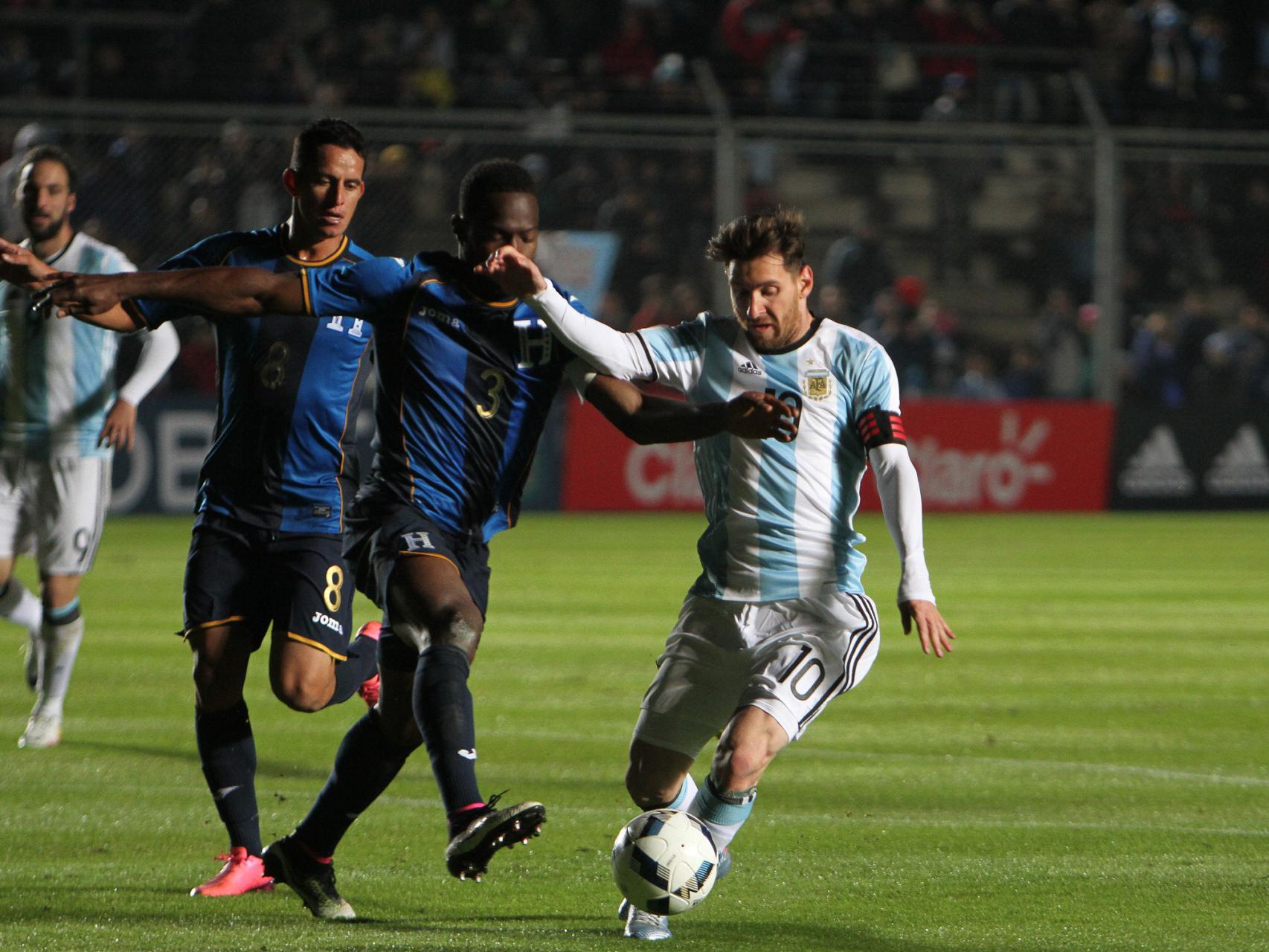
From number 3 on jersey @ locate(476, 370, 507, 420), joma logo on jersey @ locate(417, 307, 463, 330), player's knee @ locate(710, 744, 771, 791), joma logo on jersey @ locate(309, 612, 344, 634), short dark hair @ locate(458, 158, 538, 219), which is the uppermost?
short dark hair @ locate(458, 158, 538, 219)

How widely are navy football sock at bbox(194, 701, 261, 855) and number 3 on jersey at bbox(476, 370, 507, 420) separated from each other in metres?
1.19

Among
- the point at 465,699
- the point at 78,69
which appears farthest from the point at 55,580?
the point at 78,69

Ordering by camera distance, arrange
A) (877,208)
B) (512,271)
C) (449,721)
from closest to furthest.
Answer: (449,721), (512,271), (877,208)

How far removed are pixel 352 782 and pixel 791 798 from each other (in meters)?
2.37

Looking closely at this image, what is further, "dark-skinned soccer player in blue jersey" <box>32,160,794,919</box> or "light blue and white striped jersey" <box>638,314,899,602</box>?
"light blue and white striped jersey" <box>638,314,899,602</box>

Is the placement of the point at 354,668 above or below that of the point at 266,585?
below

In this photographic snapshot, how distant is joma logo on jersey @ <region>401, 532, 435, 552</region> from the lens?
4.84 m

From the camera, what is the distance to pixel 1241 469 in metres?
21.2

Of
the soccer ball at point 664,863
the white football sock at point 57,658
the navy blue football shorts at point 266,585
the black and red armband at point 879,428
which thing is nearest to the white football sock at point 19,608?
the white football sock at point 57,658

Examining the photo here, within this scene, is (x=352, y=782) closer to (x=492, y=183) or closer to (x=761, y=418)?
(x=761, y=418)

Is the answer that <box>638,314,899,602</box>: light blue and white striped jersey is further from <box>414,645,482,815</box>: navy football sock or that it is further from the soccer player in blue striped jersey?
the soccer player in blue striped jersey

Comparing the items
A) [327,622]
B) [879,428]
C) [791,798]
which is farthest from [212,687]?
[791,798]

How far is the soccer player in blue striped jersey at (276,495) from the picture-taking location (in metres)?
5.36

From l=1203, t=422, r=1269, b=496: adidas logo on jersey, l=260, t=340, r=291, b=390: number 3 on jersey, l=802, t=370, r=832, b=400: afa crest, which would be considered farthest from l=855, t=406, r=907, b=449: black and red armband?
l=1203, t=422, r=1269, b=496: adidas logo on jersey
